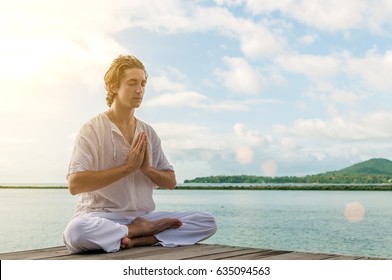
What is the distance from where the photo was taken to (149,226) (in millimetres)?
3965

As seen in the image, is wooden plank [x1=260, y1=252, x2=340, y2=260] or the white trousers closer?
wooden plank [x1=260, y1=252, x2=340, y2=260]

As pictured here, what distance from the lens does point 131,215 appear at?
3.96 metres

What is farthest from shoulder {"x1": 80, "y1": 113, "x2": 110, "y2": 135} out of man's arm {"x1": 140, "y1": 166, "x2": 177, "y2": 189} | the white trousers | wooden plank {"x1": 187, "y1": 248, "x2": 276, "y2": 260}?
wooden plank {"x1": 187, "y1": 248, "x2": 276, "y2": 260}

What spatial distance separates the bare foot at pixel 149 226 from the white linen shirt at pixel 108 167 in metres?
0.09

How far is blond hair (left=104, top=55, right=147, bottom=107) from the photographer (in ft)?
13.0

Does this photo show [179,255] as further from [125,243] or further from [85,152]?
[85,152]

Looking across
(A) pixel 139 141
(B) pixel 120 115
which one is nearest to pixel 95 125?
(B) pixel 120 115

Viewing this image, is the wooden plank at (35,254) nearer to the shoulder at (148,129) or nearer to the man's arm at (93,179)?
the man's arm at (93,179)

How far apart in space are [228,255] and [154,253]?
0.46 meters

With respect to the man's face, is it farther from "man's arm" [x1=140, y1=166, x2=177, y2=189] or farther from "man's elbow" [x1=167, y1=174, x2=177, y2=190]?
"man's elbow" [x1=167, y1=174, x2=177, y2=190]

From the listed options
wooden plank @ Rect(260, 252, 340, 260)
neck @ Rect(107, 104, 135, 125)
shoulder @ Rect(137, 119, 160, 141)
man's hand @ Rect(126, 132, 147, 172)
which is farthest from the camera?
shoulder @ Rect(137, 119, 160, 141)

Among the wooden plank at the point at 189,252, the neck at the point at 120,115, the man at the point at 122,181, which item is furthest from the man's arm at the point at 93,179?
the wooden plank at the point at 189,252
